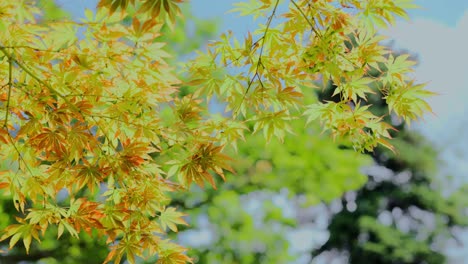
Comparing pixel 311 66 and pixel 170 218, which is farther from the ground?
pixel 311 66

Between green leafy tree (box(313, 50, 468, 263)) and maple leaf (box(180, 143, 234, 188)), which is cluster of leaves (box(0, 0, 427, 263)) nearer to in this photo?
maple leaf (box(180, 143, 234, 188))

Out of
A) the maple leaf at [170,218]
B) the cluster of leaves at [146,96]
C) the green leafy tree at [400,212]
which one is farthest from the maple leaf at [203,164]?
the green leafy tree at [400,212]

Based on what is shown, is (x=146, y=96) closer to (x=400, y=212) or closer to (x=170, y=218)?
(x=170, y=218)

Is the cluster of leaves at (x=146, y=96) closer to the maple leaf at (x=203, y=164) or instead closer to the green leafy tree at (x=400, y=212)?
the maple leaf at (x=203, y=164)

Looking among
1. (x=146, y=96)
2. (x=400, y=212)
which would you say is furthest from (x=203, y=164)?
(x=400, y=212)

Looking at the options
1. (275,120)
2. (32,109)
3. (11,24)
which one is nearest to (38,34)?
(11,24)

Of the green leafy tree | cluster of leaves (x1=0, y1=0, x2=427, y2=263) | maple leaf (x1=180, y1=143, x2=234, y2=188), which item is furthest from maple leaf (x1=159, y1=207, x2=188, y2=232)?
the green leafy tree

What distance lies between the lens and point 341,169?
5.07m

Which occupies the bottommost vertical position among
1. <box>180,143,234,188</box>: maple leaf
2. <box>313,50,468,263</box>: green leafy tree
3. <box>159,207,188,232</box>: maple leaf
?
<box>313,50,468,263</box>: green leafy tree

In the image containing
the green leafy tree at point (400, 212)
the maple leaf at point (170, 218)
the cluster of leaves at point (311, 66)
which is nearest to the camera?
the cluster of leaves at point (311, 66)

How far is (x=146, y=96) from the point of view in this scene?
1930 mm

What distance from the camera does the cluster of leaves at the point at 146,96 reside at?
1.77m

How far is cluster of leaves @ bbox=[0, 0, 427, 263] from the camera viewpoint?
1771 mm

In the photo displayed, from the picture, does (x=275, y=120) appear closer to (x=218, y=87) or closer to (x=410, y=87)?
(x=218, y=87)
